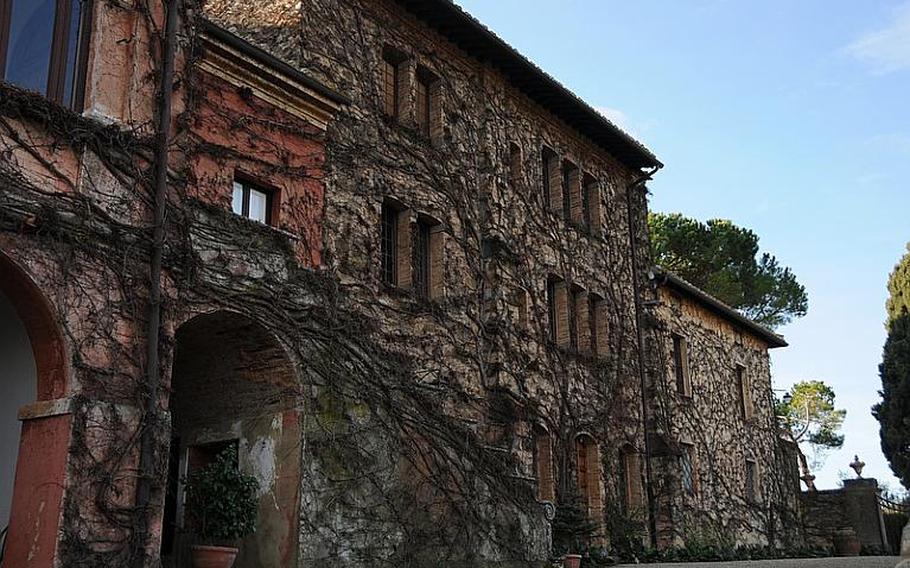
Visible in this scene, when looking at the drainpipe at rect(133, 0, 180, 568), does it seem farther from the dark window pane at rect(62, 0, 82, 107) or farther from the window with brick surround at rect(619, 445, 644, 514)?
the window with brick surround at rect(619, 445, 644, 514)

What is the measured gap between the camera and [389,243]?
1406 centimetres

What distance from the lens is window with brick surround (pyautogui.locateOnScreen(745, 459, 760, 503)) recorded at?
24.4 meters

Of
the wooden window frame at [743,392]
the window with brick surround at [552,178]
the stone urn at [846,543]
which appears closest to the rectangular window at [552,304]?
the window with brick surround at [552,178]

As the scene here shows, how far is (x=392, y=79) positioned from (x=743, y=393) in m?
15.1

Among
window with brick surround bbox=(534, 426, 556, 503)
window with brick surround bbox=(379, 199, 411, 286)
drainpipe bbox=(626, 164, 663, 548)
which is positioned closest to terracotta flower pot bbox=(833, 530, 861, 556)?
drainpipe bbox=(626, 164, 663, 548)

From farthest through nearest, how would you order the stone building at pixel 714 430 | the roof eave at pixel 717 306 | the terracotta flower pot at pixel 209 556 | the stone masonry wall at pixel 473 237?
the roof eave at pixel 717 306
the stone building at pixel 714 430
the stone masonry wall at pixel 473 237
the terracotta flower pot at pixel 209 556

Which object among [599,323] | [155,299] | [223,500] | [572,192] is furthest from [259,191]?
[599,323]

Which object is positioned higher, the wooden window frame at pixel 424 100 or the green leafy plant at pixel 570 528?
the wooden window frame at pixel 424 100

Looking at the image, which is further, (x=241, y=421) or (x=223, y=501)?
(x=241, y=421)

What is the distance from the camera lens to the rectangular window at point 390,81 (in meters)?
14.7

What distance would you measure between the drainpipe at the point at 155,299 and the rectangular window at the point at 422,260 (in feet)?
18.0

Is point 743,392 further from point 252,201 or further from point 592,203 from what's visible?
point 252,201

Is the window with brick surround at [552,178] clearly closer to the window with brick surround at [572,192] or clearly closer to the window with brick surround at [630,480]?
the window with brick surround at [572,192]

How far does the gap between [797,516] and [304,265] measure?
64.6ft
